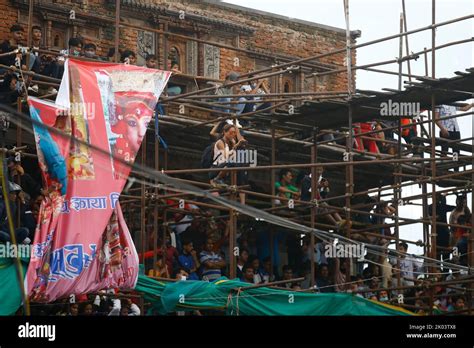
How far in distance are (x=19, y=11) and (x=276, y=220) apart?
26.6ft

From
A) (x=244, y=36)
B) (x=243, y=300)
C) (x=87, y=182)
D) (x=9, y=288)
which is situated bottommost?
(x=243, y=300)

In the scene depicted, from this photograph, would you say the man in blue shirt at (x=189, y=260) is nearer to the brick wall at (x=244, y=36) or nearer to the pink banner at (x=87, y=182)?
the pink banner at (x=87, y=182)

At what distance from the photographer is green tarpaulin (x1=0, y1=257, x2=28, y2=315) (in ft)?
69.7

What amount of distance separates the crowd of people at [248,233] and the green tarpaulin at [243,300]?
32cm

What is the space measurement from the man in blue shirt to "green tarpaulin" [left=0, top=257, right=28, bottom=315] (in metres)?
2.97

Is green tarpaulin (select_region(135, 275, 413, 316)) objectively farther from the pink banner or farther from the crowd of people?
the pink banner

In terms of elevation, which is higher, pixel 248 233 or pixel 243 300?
pixel 248 233

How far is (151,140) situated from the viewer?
25688 millimetres

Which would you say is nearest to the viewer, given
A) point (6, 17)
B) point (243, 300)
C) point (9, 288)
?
point (9, 288)

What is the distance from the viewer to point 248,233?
85.4 feet

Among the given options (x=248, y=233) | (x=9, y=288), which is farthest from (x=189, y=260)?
(x=9, y=288)

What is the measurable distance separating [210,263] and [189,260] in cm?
31

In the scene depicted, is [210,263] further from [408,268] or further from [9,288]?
[9,288]

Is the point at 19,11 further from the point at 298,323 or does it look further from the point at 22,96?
the point at 298,323
